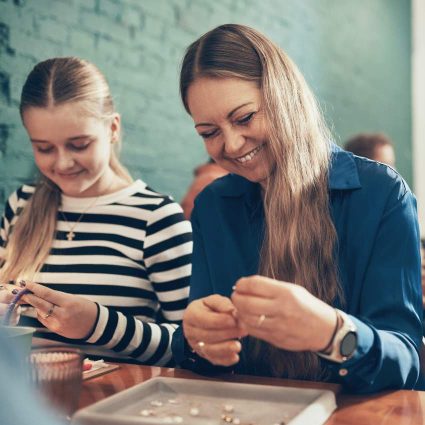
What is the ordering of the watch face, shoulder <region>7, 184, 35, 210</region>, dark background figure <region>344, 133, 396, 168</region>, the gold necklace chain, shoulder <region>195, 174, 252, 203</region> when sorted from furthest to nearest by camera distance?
dark background figure <region>344, 133, 396, 168</region>
shoulder <region>7, 184, 35, 210</region>
the gold necklace chain
shoulder <region>195, 174, 252, 203</region>
the watch face

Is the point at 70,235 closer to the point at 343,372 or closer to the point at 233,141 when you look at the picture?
the point at 233,141

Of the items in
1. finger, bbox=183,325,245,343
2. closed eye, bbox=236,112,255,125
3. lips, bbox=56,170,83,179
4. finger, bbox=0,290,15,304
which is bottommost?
finger, bbox=183,325,245,343

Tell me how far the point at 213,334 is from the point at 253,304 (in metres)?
0.19

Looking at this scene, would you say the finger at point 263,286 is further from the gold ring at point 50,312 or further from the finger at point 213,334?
the gold ring at point 50,312

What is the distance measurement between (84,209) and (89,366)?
75 centimetres

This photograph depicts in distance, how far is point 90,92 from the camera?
1.85 m

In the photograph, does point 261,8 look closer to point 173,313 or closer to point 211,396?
point 173,313

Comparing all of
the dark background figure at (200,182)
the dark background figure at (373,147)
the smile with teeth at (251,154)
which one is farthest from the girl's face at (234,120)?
the dark background figure at (373,147)

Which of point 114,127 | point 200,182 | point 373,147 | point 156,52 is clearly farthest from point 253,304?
point 373,147

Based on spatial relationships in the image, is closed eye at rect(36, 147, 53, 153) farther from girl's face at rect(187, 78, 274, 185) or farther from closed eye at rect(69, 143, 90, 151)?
girl's face at rect(187, 78, 274, 185)

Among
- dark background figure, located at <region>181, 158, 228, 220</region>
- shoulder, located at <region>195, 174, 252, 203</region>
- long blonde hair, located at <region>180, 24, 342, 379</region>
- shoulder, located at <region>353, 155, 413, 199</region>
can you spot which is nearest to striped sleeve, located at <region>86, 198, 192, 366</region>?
shoulder, located at <region>195, 174, 252, 203</region>

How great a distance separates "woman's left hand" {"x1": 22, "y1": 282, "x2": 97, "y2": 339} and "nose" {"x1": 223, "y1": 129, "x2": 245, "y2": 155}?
45 centimetres

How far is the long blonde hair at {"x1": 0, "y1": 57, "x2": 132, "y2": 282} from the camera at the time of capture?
180 cm

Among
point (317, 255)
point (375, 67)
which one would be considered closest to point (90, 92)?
point (317, 255)
